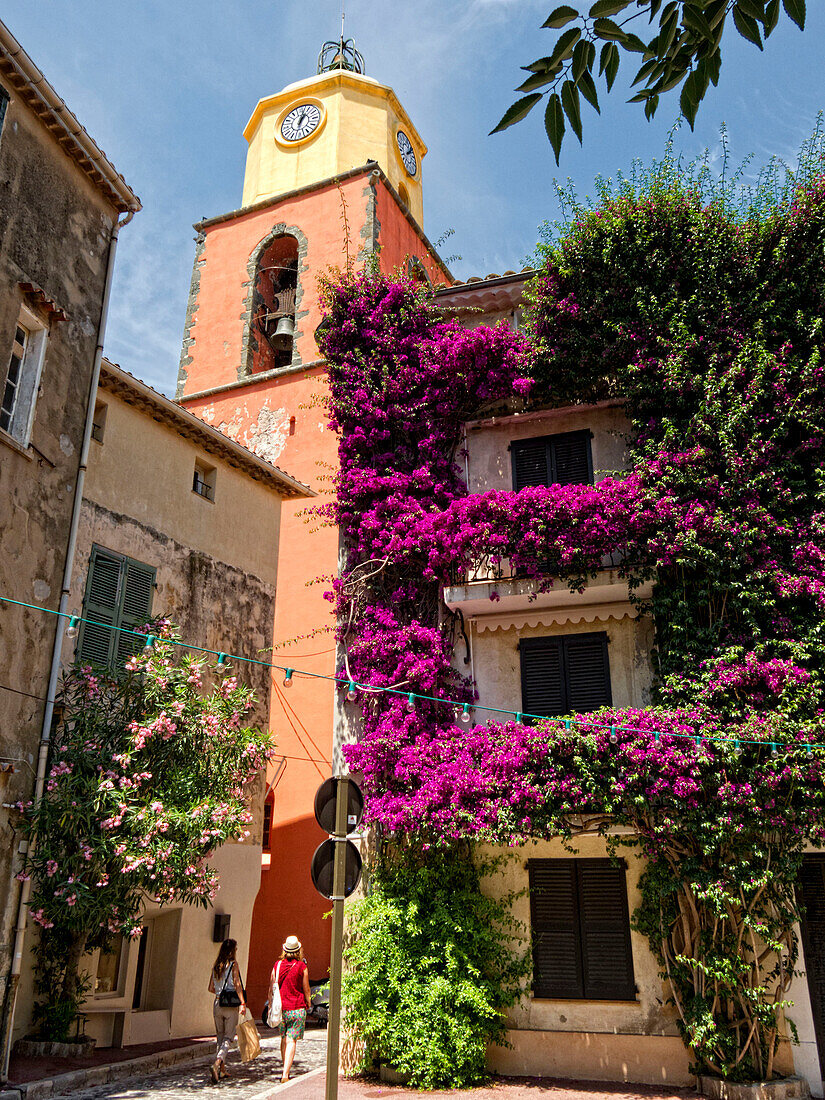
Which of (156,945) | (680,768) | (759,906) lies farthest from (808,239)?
(156,945)

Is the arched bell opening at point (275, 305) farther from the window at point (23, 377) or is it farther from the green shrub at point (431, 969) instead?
the green shrub at point (431, 969)

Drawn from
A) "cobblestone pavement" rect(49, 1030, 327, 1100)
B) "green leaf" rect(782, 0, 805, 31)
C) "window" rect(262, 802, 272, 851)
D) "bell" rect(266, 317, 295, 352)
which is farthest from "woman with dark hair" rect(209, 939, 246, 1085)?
"bell" rect(266, 317, 295, 352)

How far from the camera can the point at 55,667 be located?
444 inches

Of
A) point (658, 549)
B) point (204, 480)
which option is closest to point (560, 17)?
point (658, 549)

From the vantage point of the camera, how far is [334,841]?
6629 millimetres

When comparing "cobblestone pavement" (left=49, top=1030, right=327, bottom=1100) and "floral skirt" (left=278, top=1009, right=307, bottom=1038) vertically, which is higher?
"floral skirt" (left=278, top=1009, right=307, bottom=1038)

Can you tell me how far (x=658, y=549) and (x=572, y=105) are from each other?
848cm

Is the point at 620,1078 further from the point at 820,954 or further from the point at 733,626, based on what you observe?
the point at 733,626

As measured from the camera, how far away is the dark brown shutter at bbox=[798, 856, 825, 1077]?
10536 millimetres

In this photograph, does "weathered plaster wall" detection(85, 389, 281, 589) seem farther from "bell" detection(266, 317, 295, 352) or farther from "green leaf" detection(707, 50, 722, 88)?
"green leaf" detection(707, 50, 722, 88)

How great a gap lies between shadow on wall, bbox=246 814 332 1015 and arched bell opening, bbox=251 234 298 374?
11.9 meters

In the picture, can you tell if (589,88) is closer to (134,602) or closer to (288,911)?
(134,602)

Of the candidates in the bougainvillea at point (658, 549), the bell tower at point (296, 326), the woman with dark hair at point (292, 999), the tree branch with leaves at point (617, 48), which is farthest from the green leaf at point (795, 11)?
the bell tower at point (296, 326)

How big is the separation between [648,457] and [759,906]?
17.9 ft
